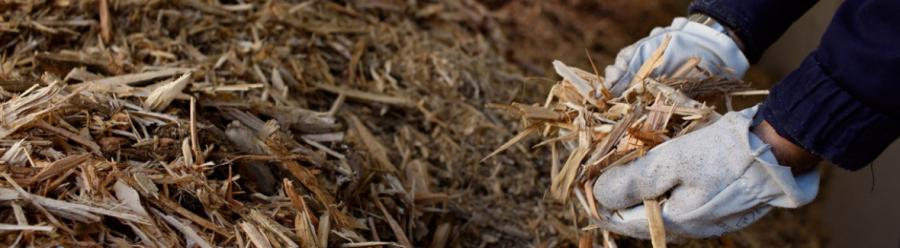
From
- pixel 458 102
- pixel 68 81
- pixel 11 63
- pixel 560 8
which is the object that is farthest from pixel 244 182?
pixel 560 8

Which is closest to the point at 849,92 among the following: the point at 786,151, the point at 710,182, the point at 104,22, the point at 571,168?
the point at 786,151

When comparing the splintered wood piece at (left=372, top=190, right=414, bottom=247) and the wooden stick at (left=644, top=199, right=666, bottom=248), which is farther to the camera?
the splintered wood piece at (left=372, top=190, right=414, bottom=247)

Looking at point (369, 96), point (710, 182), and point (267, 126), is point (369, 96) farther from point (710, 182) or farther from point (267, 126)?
point (710, 182)

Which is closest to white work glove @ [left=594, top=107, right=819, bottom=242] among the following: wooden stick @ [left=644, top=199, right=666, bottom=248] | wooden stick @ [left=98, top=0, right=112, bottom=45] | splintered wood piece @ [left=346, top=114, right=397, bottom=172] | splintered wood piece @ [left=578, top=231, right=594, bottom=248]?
wooden stick @ [left=644, top=199, right=666, bottom=248]

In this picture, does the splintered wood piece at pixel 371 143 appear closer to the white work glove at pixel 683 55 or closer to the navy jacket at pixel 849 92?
the white work glove at pixel 683 55

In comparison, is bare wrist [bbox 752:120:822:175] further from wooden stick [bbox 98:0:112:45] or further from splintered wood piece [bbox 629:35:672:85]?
wooden stick [bbox 98:0:112:45]

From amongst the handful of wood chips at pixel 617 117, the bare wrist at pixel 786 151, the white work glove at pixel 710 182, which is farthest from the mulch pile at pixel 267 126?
the bare wrist at pixel 786 151
